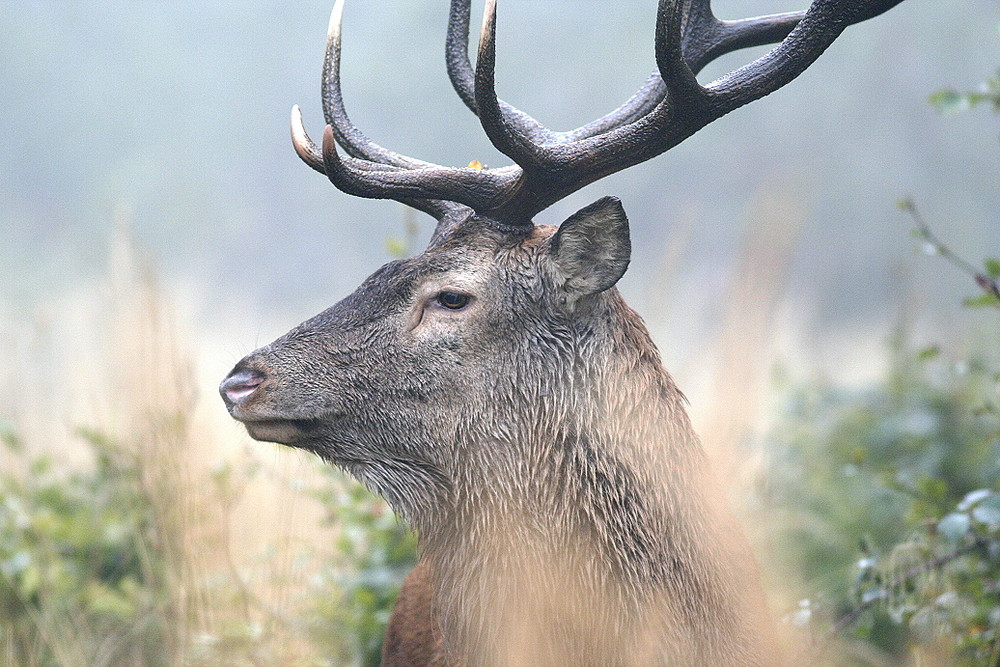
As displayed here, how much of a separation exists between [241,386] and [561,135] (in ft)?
3.23

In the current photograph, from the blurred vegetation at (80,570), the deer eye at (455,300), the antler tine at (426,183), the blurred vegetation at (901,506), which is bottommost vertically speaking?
the blurred vegetation at (901,506)

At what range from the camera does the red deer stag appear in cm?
220

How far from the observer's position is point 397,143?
9.66 meters

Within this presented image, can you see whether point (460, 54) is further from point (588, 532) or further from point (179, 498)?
point (179, 498)

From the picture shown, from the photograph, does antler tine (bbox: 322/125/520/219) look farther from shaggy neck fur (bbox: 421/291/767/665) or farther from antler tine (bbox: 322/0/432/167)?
shaggy neck fur (bbox: 421/291/767/665)

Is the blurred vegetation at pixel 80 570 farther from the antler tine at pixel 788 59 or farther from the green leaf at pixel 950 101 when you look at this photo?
the green leaf at pixel 950 101

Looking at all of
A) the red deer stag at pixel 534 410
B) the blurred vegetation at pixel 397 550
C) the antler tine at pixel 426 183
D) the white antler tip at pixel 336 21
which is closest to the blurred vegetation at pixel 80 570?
the blurred vegetation at pixel 397 550

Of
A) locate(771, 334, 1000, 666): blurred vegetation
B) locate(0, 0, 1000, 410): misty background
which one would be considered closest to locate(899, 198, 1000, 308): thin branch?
locate(771, 334, 1000, 666): blurred vegetation

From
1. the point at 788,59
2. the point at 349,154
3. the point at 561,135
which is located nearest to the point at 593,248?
the point at 561,135

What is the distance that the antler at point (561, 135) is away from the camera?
2170 mm

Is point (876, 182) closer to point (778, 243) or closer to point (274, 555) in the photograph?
point (778, 243)

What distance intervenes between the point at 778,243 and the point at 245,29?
24.9ft

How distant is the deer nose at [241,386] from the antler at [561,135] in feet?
1.48

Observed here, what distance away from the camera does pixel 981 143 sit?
820cm
